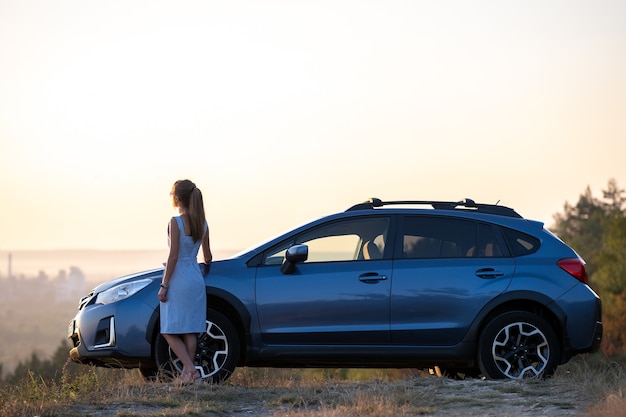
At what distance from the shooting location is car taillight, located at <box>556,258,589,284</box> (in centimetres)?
1090

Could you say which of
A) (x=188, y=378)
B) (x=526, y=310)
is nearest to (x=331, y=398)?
(x=188, y=378)

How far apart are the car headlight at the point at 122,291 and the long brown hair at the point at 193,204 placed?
0.72 metres

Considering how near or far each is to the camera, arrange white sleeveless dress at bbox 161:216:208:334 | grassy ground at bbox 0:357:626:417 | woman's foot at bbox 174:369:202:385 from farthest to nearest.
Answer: white sleeveless dress at bbox 161:216:208:334 → woman's foot at bbox 174:369:202:385 → grassy ground at bbox 0:357:626:417

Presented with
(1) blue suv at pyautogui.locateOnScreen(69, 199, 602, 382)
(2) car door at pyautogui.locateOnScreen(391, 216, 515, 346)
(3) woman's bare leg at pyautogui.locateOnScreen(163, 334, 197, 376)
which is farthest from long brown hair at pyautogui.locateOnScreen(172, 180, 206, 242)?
(2) car door at pyautogui.locateOnScreen(391, 216, 515, 346)

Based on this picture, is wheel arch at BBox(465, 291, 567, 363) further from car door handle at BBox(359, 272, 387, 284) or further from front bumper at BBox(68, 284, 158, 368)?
front bumper at BBox(68, 284, 158, 368)

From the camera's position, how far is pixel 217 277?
10719 mm

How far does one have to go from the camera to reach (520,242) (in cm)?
1101

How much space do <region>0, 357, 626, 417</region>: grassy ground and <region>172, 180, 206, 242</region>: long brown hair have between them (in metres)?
1.41

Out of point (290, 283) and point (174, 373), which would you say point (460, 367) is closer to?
point (290, 283)

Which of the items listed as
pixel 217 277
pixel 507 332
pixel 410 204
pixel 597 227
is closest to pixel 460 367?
pixel 507 332

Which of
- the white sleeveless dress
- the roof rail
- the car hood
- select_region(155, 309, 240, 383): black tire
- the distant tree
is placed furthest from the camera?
the distant tree

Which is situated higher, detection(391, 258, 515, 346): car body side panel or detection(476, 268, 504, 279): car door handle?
detection(476, 268, 504, 279): car door handle

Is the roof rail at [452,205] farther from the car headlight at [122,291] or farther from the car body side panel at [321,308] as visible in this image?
the car headlight at [122,291]

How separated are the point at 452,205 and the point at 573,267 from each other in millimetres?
1305
